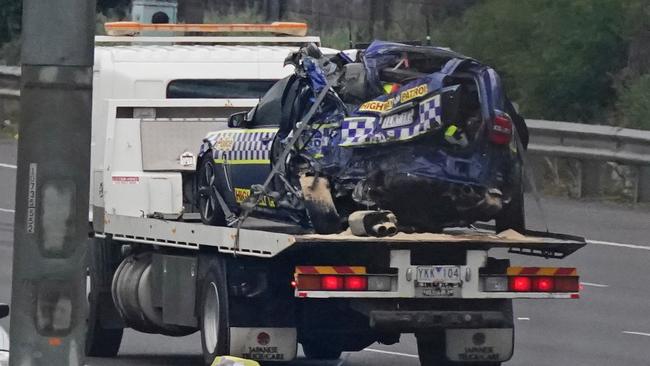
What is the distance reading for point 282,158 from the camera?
11.0 metres

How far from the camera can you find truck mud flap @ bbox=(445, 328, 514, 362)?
11195 mm

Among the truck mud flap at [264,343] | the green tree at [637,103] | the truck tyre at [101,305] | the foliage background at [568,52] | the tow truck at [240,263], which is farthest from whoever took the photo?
the foliage background at [568,52]

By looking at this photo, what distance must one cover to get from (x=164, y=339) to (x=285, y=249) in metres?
5.16

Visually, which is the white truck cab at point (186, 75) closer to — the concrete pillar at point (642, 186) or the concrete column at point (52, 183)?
the concrete pillar at point (642, 186)

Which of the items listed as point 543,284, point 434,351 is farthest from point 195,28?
point 543,284

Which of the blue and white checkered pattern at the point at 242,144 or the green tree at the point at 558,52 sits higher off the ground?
the green tree at the point at 558,52

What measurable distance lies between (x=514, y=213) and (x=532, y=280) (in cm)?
45

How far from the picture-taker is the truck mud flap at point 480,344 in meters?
11.2

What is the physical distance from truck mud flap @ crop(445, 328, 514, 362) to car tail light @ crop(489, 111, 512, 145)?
1386 mm

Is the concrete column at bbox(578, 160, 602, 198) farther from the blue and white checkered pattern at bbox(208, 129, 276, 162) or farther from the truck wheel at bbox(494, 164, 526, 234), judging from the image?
the truck wheel at bbox(494, 164, 526, 234)

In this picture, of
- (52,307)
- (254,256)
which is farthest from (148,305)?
(52,307)

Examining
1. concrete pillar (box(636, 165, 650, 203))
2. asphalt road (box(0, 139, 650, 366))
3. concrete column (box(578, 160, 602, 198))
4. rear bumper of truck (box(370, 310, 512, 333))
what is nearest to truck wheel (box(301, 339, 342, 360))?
asphalt road (box(0, 139, 650, 366))

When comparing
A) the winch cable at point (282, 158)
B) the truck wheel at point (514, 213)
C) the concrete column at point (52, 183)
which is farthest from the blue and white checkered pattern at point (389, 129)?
the concrete column at point (52, 183)

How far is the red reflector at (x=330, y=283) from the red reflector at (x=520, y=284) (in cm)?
114
